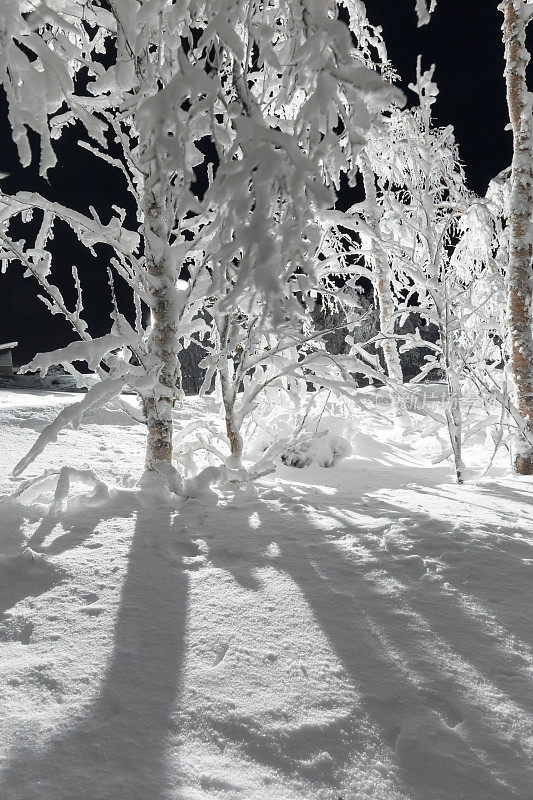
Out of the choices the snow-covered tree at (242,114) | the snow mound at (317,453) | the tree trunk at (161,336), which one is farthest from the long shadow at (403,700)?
the snow mound at (317,453)

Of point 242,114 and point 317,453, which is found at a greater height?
point 242,114

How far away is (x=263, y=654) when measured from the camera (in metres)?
1.49

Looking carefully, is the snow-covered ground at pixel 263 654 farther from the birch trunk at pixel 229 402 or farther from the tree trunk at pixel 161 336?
the birch trunk at pixel 229 402

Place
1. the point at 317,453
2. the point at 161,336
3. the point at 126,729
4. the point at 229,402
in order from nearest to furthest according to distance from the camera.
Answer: the point at 126,729, the point at 161,336, the point at 229,402, the point at 317,453

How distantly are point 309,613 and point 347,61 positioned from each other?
6.68 ft

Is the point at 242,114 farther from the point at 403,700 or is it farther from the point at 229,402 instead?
the point at 229,402

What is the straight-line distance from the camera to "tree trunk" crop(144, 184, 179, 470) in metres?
3.26

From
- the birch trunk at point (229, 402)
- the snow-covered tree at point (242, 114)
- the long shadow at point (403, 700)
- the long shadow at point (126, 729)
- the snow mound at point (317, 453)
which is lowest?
the long shadow at point (126, 729)

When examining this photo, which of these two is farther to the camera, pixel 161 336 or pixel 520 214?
pixel 520 214

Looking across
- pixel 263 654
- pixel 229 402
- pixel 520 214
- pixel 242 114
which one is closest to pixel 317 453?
pixel 229 402

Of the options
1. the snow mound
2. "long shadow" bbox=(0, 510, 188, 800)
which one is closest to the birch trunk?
the snow mound

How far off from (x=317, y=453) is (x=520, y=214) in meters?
3.68

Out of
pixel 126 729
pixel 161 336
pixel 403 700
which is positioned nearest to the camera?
pixel 126 729

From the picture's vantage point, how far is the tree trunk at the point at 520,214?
→ 4.82 meters
